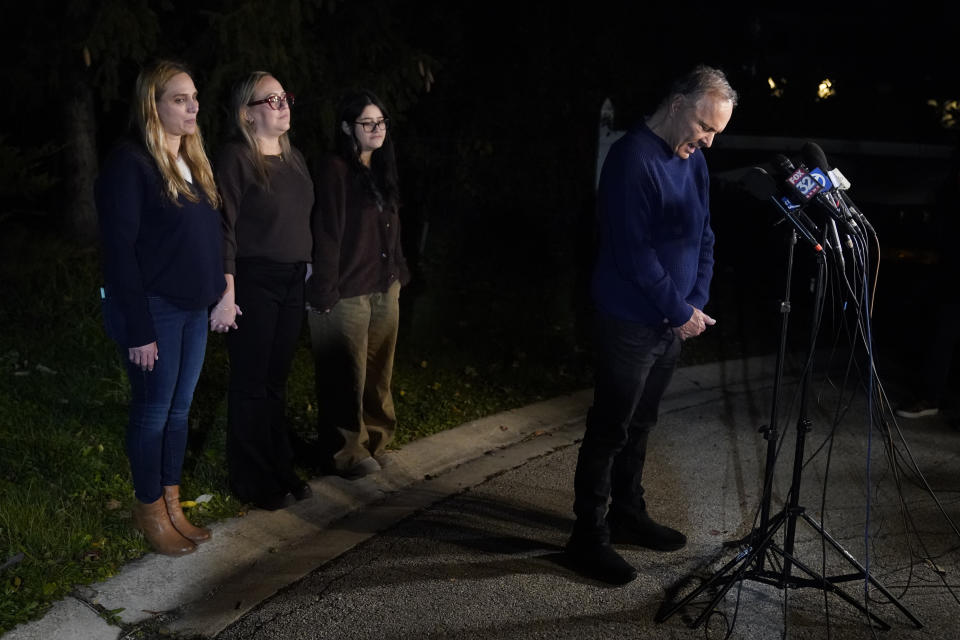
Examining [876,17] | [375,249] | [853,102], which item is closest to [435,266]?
[375,249]

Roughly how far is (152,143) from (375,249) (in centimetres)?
133

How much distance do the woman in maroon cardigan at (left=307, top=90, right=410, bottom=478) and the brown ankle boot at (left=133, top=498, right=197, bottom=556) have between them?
3.51ft

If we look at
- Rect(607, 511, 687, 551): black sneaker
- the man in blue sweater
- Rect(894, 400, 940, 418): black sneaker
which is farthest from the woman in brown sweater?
Rect(894, 400, 940, 418): black sneaker

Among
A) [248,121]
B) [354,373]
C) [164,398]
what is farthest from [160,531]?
[248,121]

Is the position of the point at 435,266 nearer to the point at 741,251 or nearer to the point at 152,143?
the point at 741,251

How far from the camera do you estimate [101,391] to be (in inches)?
233

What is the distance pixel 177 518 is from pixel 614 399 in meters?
1.90

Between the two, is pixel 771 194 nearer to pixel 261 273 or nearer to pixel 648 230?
pixel 648 230

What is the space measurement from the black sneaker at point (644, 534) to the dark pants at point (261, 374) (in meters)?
1.53

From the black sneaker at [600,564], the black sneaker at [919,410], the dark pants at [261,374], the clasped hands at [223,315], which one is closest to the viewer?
the black sneaker at [600,564]

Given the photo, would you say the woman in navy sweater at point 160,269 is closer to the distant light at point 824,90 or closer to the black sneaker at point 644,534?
the black sneaker at point 644,534

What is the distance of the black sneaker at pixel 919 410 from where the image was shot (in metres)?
6.37

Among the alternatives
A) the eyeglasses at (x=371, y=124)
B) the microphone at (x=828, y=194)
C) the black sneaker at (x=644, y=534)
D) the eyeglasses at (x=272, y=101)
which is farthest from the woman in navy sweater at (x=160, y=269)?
the microphone at (x=828, y=194)

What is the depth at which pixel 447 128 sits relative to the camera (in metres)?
10.9
